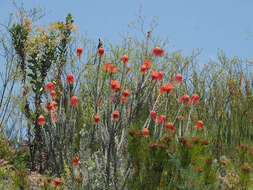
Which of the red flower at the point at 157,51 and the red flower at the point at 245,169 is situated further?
the red flower at the point at 157,51

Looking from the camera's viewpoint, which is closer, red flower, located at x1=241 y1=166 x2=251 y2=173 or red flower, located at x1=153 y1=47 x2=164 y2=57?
red flower, located at x1=241 y1=166 x2=251 y2=173

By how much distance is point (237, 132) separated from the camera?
7.11m

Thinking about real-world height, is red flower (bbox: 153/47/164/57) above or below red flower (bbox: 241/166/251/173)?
above

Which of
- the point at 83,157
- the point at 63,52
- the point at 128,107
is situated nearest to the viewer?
the point at 128,107

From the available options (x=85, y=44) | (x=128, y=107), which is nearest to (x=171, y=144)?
(x=128, y=107)

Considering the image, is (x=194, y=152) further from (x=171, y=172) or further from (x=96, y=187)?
(x=96, y=187)

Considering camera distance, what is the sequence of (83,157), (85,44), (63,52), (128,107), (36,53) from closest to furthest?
(128,107) < (83,157) < (36,53) < (63,52) < (85,44)

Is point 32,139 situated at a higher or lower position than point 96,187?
higher

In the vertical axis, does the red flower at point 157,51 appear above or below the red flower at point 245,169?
above

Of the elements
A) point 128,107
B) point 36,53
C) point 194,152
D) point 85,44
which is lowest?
point 194,152

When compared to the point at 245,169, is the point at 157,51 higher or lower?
higher

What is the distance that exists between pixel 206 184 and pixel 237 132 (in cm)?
447

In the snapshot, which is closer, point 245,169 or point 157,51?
point 245,169

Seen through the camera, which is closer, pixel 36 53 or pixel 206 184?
pixel 206 184
